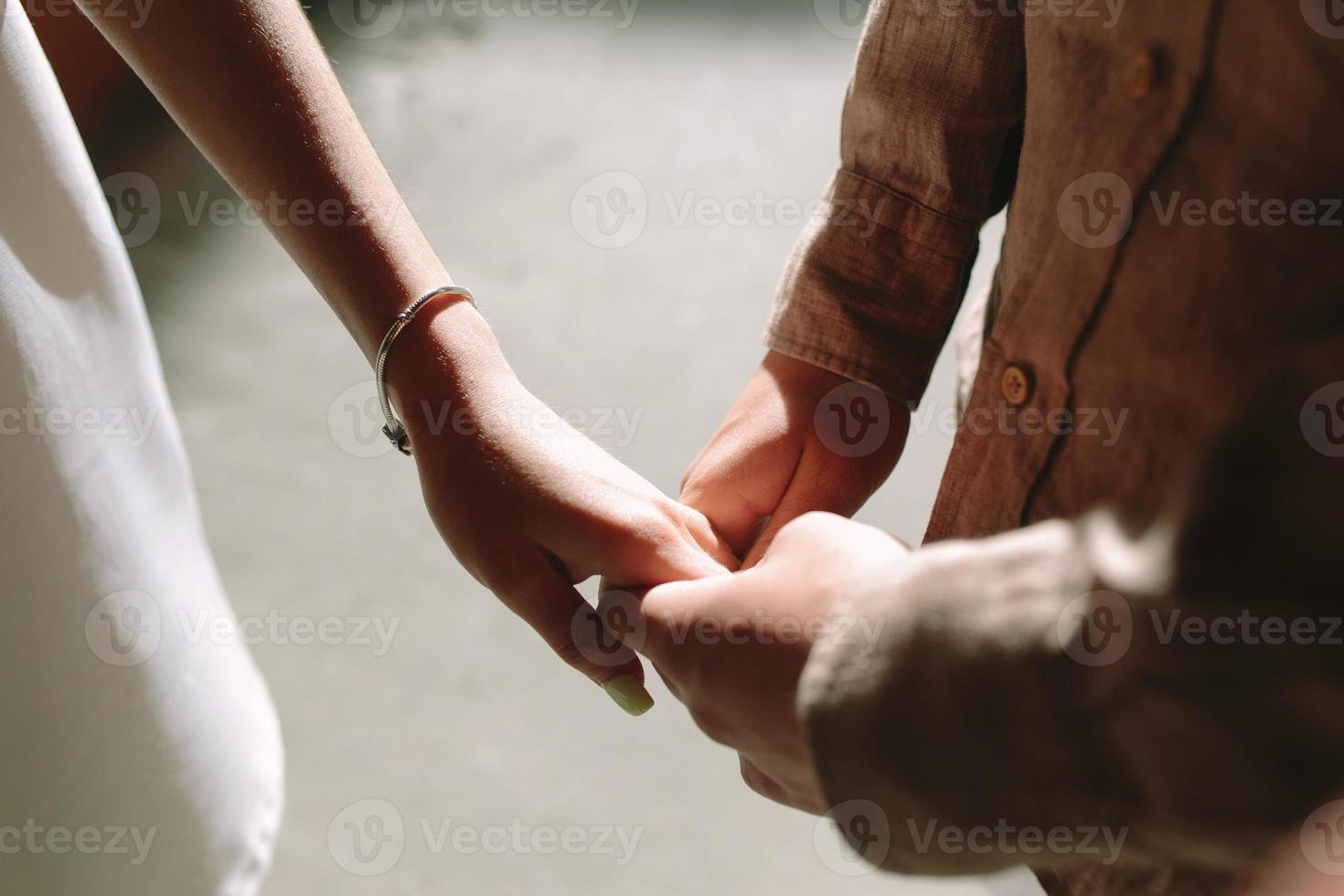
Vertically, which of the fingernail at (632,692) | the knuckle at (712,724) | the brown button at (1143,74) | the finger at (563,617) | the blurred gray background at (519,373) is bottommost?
the blurred gray background at (519,373)

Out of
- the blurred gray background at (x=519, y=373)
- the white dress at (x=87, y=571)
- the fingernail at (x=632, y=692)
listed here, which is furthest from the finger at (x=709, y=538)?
the white dress at (x=87, y=571)

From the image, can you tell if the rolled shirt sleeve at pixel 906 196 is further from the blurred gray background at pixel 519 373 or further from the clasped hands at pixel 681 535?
the blurred gray background at pixel 519 373

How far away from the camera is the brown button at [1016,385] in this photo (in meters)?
0.60

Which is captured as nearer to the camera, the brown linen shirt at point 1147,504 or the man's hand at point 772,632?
the brown linen shirt at point 1147,504

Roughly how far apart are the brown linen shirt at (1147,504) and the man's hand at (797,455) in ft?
0.66

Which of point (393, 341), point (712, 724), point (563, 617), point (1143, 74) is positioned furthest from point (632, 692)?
point (1143, 74)

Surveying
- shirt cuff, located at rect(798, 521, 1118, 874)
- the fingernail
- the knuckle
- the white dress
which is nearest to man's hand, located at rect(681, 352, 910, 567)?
the fingernail

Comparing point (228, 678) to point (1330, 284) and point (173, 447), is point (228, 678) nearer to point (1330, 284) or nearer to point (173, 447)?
point (173, 447)

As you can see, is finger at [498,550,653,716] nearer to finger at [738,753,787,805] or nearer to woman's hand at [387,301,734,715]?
woman's hand at [387,301,734,715]

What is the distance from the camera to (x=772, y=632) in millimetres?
534

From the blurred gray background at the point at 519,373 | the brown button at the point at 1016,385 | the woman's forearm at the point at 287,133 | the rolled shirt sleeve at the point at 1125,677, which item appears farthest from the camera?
the blurred gray background at the point at 519,373

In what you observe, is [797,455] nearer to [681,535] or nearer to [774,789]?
[681,535]

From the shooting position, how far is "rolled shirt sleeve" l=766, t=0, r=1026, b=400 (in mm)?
719

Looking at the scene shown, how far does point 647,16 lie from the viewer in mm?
2520
